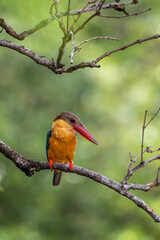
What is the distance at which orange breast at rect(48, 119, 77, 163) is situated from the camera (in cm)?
493

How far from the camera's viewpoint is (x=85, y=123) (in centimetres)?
903

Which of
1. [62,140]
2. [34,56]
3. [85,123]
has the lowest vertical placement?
[34,56]

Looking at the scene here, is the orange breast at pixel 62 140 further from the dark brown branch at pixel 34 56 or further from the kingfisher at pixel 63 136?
the dark brown branch at pixel 34 56

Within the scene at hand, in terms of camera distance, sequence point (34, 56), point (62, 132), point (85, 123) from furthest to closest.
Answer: point (85, 123), point (62, 132), point (34, 56)

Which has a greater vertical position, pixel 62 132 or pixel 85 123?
pixel 85 123

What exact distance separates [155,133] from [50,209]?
2.51 metres

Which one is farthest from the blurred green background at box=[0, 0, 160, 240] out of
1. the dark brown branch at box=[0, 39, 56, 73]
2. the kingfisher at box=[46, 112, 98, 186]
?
the dark brown branch at box=[0, 39, 56, 73]

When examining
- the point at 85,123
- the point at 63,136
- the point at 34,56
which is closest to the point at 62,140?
the point at 63,136

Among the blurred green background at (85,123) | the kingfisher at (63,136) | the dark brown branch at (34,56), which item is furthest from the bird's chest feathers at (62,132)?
the blurred green background at (85,123)

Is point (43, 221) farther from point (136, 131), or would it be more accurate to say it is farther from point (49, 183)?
point (136, 131)

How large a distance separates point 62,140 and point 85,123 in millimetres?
4105

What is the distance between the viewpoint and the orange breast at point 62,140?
4.93 meters

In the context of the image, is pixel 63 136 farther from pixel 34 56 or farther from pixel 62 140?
pixel 34 56

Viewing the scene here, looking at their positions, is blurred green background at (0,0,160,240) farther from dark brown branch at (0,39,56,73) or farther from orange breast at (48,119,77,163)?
dark brown branch at (0,39,56,73)
